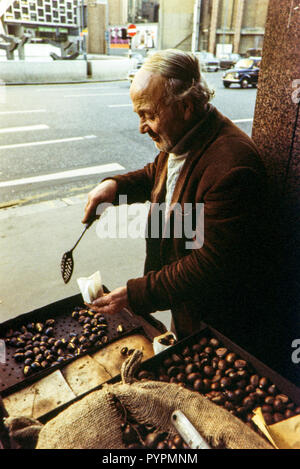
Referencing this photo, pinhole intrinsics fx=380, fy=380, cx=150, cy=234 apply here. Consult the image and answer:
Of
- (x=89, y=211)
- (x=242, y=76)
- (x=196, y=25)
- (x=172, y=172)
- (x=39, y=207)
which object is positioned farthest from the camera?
(x=196, y=25)

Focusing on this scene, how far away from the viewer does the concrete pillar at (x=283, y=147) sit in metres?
1.75

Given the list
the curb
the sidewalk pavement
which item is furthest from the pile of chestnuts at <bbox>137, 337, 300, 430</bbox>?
the curb

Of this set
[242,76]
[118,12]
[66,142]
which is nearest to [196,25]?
[118,12]

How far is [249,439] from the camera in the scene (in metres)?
1.14

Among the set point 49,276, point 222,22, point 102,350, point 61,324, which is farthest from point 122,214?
point 222,22

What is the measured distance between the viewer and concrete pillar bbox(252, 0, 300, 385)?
1746mm

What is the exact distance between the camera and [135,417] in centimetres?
127

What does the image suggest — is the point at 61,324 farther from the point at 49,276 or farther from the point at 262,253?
the point at 49,276

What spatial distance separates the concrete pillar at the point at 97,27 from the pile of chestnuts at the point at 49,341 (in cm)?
5107

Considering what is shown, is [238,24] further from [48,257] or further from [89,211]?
[89,211]

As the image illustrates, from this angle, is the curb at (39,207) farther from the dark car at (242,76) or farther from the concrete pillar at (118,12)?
the concrete pillar at (118,12)

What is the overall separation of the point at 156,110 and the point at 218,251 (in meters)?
0.67

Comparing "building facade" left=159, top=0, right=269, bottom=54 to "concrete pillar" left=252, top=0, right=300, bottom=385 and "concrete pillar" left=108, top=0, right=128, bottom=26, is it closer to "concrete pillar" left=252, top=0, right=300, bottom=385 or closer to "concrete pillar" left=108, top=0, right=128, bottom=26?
"concrete pillar" left=108, top=0, right=128, bottom=26

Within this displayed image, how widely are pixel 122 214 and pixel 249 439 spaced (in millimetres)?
3921
